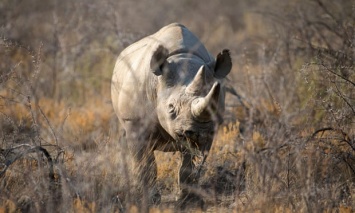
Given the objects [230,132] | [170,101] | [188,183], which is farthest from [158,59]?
[230,132]

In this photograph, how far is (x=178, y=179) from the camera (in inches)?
260

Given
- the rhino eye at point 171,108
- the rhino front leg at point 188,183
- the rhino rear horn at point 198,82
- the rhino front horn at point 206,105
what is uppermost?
the rhino rear horn at point 198,82

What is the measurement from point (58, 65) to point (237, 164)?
6.08 meters

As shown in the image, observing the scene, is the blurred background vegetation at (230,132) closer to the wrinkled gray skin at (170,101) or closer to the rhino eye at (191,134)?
the wrinkled gray skin at (170,101)

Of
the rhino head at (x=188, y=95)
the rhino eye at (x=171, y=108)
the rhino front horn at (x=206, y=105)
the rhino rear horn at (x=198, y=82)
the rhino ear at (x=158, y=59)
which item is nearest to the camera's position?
the rhino front horn at (x=206, y=105)

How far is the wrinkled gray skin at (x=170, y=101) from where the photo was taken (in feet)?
19.2

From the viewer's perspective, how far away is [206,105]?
5.45 metres

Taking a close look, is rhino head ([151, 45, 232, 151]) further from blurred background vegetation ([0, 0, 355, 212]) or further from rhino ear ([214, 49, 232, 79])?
blurred background vegetation ([0, 0, 355, 212])

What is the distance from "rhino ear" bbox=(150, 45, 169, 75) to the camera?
20.3ft

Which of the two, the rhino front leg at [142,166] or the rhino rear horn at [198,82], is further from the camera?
the rhino front leg at [142,166]

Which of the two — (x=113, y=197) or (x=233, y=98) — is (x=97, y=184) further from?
(x=233, y=98)

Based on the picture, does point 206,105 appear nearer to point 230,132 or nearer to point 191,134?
point 191,134

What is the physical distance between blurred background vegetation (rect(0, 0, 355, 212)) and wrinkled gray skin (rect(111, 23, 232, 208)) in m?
0.26

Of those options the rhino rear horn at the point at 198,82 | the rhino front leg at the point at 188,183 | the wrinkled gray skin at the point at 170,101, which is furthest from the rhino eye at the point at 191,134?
the rhino front leg at the point at 188,183
